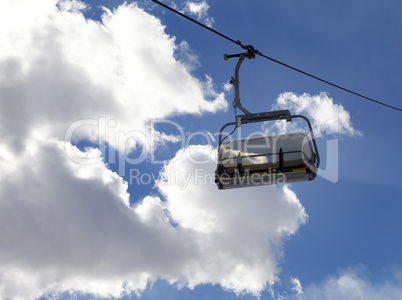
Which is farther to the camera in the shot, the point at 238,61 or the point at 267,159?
the point at 238,61

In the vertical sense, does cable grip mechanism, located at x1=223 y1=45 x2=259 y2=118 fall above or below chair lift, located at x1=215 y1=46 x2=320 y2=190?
above

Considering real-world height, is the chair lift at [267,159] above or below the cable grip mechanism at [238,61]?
below

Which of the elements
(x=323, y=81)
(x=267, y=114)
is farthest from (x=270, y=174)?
(x=323, y=81)

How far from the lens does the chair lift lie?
10.2m

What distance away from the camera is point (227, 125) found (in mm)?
10977

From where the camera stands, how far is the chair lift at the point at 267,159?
10219 millimetres

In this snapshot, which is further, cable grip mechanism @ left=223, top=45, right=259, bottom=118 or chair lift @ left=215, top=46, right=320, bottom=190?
cable grip mechanism @ left=223, top=45, right=259, bottom=118

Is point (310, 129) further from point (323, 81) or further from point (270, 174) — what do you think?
point (323, 81)

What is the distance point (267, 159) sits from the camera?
10.3 metres

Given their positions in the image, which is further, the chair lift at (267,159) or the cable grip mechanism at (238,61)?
the cable grip mechanism at (238,61)

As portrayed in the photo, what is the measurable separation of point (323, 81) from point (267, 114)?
9.90 ft

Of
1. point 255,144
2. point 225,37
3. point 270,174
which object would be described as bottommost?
point 270,174

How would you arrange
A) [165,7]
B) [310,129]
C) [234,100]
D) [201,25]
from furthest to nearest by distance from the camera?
1. [234,100]
2. [310,129]
3. [201,25]
4. [165,7]

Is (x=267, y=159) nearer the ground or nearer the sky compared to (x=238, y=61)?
nearer the ground
